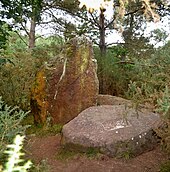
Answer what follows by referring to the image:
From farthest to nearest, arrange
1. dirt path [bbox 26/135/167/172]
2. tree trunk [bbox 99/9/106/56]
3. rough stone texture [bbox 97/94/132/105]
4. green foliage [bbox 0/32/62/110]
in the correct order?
tree trunk [bbox 99/9/106/56], green foliage [bbox 0/32/62/110], rough stone texture [bbox 97/94/132/105], dirt path [bbox 26/135/167/172]

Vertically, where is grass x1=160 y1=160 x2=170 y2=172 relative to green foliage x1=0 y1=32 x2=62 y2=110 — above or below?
A: below

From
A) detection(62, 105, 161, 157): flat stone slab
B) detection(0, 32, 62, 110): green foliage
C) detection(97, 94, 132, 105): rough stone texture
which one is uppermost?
detection(0, 32, 62, 110): green foliage

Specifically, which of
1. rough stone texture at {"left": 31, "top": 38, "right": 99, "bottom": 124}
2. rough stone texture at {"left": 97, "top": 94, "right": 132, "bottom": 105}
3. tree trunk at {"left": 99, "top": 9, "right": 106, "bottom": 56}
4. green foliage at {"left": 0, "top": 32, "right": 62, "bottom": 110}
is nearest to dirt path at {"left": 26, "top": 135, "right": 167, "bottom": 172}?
rough stone texture at {"left": 31, "top": 38, "right": 99, "bottom": 124}

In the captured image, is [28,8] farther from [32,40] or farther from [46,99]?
[32,40]

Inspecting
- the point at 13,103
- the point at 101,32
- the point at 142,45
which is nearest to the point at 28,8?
the point at 13,103

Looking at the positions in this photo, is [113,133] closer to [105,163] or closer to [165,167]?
[105,163]

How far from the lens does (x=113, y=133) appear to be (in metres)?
6.12

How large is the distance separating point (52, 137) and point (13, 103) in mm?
1784

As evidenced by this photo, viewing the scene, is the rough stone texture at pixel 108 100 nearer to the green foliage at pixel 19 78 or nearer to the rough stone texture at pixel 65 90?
the rough stone texture at pixel 65 90

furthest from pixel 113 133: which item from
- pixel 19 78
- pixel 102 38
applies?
pixel 102 38

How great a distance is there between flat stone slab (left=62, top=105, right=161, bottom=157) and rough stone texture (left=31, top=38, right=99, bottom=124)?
918mm

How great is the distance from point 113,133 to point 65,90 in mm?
1945

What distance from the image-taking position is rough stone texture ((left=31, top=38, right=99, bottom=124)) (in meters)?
7.71

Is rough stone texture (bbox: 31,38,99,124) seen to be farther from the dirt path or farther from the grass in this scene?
the grass
